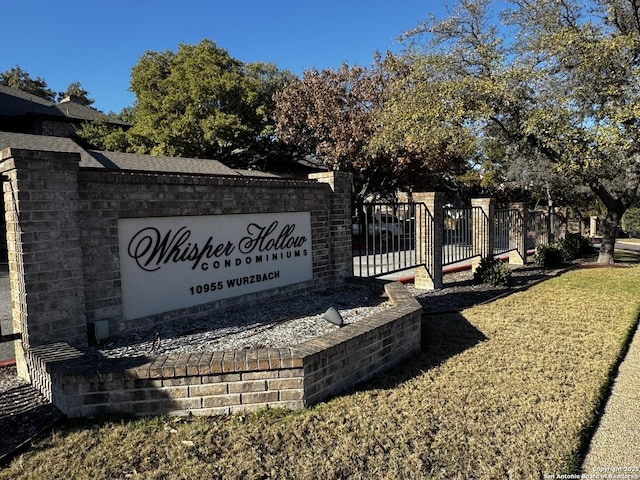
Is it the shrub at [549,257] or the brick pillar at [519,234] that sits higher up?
the brick pillar at [519,234]

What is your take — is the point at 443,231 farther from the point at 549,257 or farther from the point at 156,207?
the point at 156,207

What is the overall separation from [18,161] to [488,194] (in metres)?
28.4

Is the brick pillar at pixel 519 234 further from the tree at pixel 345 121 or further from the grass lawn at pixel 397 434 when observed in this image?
the grass lawn at pixel 397 434

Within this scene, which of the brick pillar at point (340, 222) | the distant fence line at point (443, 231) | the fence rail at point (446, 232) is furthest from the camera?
the distant fence line at point (443, 231)

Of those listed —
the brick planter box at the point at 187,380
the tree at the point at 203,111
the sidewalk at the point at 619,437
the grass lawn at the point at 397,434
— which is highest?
the tree at the point at 203,111

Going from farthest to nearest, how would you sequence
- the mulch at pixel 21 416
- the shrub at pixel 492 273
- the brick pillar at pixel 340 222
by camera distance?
the shrub at pixel 492 273
the brick pillar at pixel 340 222
the mulch at pixel 21 416

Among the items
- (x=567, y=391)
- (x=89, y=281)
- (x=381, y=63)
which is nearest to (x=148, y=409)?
(x=89, y=281)

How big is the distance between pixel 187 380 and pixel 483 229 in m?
9.39

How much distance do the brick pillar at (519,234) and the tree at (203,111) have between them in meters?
13.2

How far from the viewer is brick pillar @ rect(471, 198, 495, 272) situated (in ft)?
36.7

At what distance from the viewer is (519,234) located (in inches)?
525

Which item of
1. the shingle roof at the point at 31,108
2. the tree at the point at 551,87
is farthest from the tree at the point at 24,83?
the tree at the point at 551,87

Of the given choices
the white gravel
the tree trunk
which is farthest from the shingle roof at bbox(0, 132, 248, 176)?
the tree trunk

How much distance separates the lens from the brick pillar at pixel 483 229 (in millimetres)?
11188
